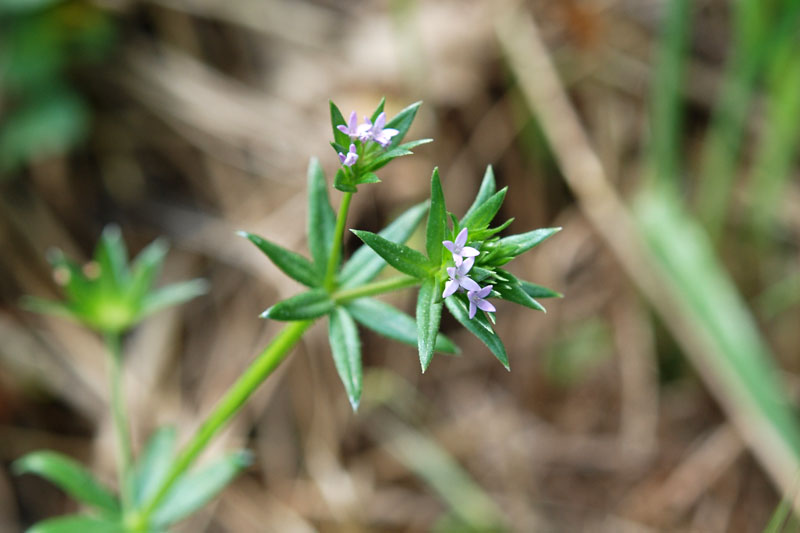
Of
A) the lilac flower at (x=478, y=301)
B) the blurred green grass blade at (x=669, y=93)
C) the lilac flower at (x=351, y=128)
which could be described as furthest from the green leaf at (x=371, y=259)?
the blurred green grass blade at (x=669, y=93)

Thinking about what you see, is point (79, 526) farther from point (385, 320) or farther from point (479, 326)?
point (479, 326)

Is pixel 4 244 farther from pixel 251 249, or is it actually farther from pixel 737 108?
pixel 737 108

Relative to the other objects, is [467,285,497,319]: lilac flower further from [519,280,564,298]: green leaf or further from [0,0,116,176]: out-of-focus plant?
[0,0,116,176]: out-of-focus plant

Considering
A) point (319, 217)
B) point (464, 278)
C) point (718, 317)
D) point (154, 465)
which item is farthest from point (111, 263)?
point (718, 317)

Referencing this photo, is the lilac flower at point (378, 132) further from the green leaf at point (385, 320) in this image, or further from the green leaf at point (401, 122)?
the green leaf at point (385, 320)

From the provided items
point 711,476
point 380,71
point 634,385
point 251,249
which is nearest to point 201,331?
point 251,249

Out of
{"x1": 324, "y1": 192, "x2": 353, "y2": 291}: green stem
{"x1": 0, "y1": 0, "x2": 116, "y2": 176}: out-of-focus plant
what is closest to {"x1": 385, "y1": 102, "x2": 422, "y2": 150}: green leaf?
{"x1": 324, "y1": 192, "x2": 353, "y2": 291}: green stem
